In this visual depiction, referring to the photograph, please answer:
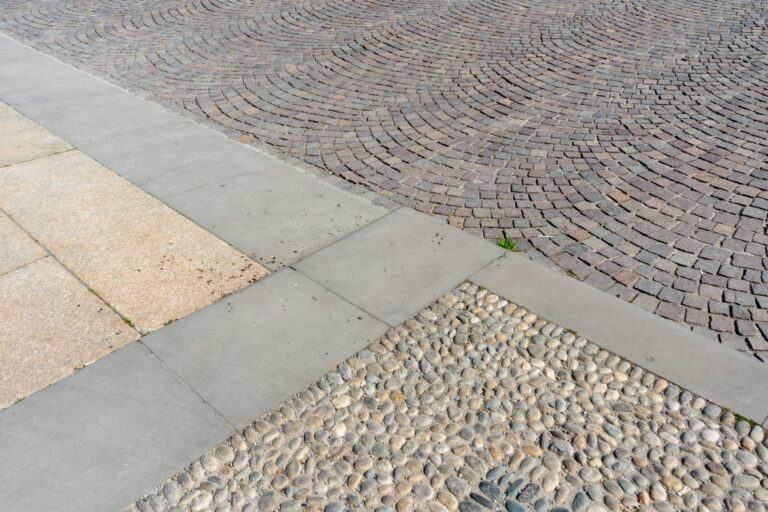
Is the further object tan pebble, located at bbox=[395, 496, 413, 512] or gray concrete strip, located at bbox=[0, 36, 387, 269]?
gray concrete strip, located at bbox=[0, 36, 387, 269]

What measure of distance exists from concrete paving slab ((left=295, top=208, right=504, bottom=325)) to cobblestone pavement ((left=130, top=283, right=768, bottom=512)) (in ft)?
1.41

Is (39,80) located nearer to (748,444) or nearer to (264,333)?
(264,333)

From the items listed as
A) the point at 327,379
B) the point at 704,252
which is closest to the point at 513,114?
the point at 704,252

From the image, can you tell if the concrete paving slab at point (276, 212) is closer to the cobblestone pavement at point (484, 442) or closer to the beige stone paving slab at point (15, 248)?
the beige stone paving slab at point (15, 248)

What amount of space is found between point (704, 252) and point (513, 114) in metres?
3.01

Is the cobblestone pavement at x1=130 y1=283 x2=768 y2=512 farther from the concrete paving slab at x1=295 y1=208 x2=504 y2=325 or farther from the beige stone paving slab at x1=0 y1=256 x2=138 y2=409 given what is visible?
the beige stone paving slab at x1=0 y1=256 x2=138 y2=409

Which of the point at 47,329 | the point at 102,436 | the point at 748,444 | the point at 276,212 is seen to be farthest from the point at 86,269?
the point at 748,444

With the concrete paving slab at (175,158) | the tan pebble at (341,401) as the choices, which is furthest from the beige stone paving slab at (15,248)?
the tan pebble at (341,401)

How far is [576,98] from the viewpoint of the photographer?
7.96 meters

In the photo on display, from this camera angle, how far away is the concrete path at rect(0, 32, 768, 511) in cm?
362

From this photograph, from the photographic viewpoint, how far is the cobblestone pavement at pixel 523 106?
5.34 m

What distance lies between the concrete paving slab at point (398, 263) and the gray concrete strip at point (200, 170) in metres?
0.22

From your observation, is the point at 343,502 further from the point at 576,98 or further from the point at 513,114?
the point at 576,98

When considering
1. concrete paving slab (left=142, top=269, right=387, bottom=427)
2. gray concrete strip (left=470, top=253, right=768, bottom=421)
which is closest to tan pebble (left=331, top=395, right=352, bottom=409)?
concrete paving slab (left=142, top=269, right=387, bottom=427)
